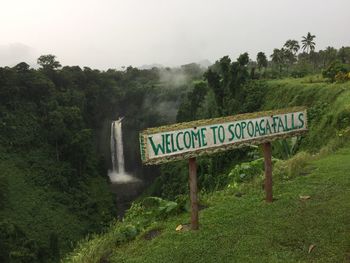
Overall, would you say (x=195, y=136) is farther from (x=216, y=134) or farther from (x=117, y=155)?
(x=117, y=155)

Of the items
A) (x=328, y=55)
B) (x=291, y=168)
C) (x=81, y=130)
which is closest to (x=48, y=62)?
(x=81, y=130)

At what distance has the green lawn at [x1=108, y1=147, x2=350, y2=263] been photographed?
16.9 feet

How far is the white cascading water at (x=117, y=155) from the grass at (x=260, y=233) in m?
49.3

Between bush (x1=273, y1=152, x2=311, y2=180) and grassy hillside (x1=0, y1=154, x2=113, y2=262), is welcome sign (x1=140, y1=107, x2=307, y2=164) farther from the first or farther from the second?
grassy hillside (x1=0, y1=154, x2=113, y2=262)

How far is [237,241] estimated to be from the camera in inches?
219

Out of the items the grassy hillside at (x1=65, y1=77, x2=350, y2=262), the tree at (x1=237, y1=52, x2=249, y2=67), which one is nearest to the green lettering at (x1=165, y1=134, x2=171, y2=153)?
the grassy hillside at (x1=65, y1=77, x2=350, y2=262)

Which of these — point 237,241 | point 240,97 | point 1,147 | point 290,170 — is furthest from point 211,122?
point 1,147

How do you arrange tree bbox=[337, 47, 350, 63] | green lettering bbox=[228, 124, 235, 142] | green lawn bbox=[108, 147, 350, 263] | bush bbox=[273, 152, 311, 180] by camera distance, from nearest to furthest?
green lawn bbox=[108, 147, 350, 263] < green lettering bbox=[228, 124, 235, 142] < bush bbox=[273, 152, 311, 180] < tree bbox=[337, 47, 350, 63]

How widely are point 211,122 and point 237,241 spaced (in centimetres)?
160

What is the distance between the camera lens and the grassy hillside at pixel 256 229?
5215mm

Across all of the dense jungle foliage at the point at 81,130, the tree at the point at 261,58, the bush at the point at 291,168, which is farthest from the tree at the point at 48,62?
the bush at the point at 291,168

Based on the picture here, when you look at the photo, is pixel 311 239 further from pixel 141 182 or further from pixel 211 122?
pixel 141 182

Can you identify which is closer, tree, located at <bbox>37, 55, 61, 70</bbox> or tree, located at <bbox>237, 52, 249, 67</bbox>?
tree, located at <bbox>237, 52, 249, 67</bbox>

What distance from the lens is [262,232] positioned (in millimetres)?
5734
